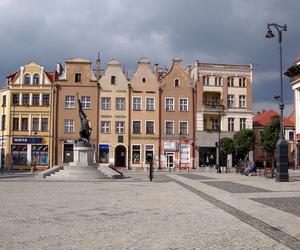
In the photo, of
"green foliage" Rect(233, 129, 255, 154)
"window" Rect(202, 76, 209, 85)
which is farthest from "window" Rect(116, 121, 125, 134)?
"green foliage" Rect(233, 129, 255, 154)

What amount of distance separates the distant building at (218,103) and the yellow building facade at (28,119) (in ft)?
64.6

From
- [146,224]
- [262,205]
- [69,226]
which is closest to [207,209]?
[262,205]

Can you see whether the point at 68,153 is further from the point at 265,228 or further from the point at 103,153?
the point at 265,228

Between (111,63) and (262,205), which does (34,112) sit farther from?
(262,205)

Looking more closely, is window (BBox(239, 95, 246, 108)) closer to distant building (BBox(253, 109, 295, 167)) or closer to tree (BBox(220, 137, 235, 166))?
distant building (BBox(253, 109, 295, 167))

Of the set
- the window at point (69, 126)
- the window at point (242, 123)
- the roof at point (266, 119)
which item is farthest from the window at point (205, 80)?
the window at point (69, 126)

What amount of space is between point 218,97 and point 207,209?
48712mm

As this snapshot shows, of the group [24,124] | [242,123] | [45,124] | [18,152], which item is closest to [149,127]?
[242,123]

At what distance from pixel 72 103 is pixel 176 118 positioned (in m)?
13.8

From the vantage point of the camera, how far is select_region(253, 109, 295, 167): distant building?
63188mm

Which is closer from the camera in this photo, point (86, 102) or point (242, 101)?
point (86, 102)

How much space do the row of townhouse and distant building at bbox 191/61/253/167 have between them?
0.44 feet

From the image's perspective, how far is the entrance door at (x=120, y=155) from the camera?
58.2m

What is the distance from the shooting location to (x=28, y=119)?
187 ft
